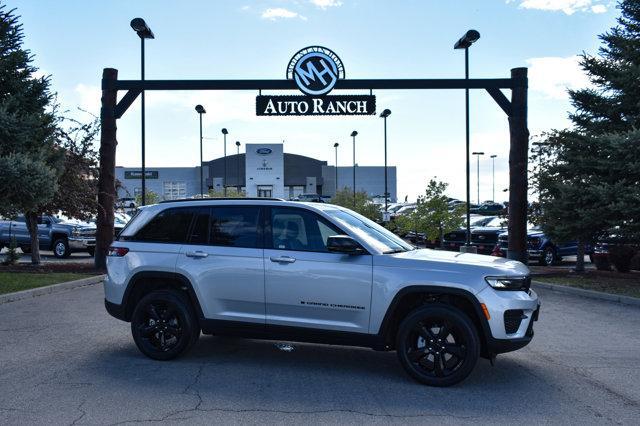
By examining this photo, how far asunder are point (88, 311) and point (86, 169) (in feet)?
31.9

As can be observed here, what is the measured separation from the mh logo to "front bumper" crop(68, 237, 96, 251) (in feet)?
Answer: 37.9

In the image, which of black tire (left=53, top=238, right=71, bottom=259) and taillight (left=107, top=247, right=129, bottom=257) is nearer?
taillight (left=107, top=247, right=129, bottom=257)

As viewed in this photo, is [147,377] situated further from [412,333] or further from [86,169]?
[86,169]

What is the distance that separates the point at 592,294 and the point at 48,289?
37.4ft

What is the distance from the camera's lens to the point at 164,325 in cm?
707

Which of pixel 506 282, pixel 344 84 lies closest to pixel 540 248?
pixel 344 84

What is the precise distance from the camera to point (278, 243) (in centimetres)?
674

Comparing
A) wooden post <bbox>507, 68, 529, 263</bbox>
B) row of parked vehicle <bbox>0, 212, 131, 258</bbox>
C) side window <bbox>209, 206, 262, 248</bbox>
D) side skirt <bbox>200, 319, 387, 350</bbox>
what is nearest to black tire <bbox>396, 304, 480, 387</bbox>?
side skirt <bbox>200, 319, 387, 350</bbox>

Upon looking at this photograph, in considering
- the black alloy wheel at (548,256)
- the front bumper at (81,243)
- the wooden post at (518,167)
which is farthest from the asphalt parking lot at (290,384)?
the front bumper at (81,243)

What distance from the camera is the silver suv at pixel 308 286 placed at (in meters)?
6.07

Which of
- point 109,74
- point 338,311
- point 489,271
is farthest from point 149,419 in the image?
point 109,74

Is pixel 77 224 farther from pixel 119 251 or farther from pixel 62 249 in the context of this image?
pixel 119 251

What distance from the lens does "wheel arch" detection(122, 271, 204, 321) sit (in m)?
6.95

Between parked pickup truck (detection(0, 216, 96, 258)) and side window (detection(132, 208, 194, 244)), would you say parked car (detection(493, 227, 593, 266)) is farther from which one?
side window (detection(132, 208, 194, 244))
